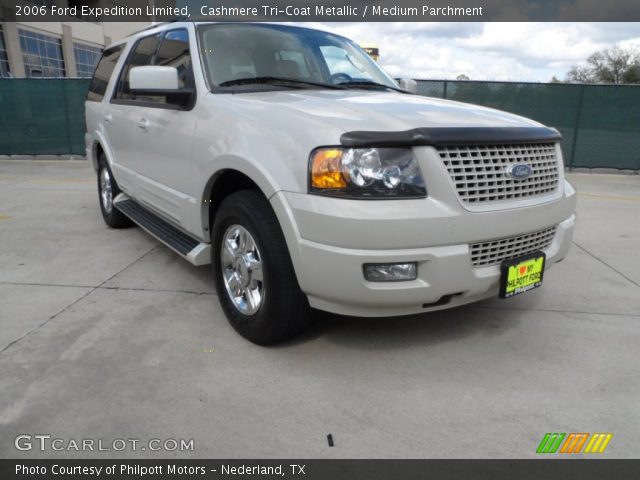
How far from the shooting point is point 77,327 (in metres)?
3.14

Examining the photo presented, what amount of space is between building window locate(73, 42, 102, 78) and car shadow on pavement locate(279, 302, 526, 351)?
37.8 meters

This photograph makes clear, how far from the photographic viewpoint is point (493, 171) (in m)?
2.54

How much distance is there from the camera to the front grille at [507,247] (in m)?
2.54

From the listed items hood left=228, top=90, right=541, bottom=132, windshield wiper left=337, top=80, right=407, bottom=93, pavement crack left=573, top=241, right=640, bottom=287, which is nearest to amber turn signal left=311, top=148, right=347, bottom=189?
hood left=228, top=90, right=541, bottom=132

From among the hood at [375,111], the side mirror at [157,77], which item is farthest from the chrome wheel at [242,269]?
the side mirror at [157,77]

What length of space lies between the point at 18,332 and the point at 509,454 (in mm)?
2796

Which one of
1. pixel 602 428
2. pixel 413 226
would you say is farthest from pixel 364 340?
pixel 602 428

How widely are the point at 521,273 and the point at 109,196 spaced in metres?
4.47

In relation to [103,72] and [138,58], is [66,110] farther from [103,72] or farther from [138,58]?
[138,58]

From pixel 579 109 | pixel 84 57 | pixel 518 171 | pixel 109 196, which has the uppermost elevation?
pixel 84 57

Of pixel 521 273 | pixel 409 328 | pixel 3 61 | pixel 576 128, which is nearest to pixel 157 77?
pixel 409 328

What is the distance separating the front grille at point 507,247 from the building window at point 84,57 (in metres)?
38.4

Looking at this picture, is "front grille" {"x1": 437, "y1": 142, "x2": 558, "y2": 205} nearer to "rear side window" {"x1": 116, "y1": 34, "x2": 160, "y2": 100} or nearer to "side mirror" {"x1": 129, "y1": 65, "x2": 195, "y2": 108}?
"side mirror" {"x1": 129, "y1": 65, "x2": 195, "y2": 108}
